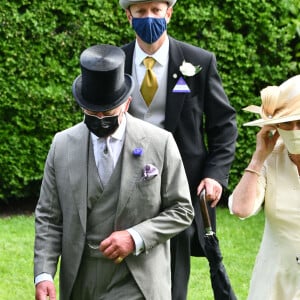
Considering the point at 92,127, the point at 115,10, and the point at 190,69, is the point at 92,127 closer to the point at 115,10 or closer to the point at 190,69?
the point at 190,69

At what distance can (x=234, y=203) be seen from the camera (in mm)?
5285

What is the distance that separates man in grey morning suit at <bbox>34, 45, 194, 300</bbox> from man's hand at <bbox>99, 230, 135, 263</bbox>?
31 millimetres

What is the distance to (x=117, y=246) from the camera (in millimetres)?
5094

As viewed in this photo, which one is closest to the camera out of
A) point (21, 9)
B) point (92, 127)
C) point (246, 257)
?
point (92, 127)

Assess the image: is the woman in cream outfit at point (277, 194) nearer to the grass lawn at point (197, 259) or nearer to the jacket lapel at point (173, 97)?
the jacket lapel at point (173, 97)

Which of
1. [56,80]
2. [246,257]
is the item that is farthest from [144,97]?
[56,80]

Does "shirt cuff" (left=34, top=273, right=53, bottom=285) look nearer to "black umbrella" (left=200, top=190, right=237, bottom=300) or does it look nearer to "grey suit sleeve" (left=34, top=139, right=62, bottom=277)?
"grey suit sleeve" (left=34, top=139, right=62, bottom=277)

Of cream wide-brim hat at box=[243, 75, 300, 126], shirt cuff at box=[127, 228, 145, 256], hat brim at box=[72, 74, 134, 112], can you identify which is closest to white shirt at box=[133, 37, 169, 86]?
hat brim at box=[72, 74, 134, 112]

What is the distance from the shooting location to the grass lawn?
8.67 meters

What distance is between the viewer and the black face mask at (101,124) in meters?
5.21

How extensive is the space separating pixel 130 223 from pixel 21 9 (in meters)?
5.89

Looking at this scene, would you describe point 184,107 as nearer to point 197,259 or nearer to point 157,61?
point 157,61

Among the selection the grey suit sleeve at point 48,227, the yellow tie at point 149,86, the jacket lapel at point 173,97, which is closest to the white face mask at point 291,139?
the grey suit sleeve at point 48,227

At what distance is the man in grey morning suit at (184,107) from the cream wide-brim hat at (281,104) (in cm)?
126
